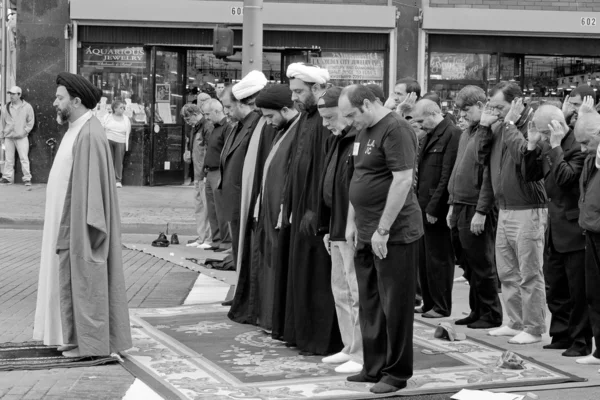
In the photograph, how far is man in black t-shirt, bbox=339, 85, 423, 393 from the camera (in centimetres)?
702

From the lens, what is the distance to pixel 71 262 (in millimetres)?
7895

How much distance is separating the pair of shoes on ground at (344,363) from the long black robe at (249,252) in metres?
1.68

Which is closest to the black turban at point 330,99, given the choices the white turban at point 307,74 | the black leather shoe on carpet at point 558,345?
the white turban at point 307,74

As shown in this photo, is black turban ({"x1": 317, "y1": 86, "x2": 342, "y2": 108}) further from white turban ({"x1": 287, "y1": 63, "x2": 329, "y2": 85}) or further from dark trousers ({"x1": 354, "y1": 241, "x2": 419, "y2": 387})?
dark trousers ({"x1": 354, "y1": 241, "x2": 419, "y2": 387})

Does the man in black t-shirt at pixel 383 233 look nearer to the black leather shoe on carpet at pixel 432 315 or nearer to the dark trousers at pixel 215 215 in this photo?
the black leather shoe on carpet at pixel 432 315

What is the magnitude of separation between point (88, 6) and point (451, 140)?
1345cm

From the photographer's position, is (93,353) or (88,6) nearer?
(93,353)

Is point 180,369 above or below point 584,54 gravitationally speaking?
below

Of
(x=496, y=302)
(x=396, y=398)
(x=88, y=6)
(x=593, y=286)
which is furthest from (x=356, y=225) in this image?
(x=88, y=6)

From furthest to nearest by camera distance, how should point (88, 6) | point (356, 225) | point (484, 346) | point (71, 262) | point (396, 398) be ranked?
1. point (88, 6)
2. point (484, 346)
3. point (71, 262)
4. point (356, 225)
5. point (396, 398)

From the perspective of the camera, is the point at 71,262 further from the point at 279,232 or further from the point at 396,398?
the point at 396,398

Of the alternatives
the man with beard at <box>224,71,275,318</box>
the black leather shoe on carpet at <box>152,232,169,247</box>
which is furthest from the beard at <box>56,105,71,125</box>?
the black leather shoe on carpet at <box>152,232,169,247</box>

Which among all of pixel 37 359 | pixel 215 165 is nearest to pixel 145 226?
pixel 215 165

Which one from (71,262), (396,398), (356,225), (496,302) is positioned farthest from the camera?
(496,302)
